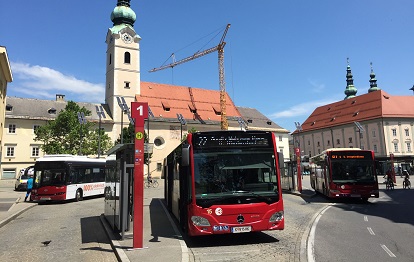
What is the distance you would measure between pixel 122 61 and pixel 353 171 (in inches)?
2010

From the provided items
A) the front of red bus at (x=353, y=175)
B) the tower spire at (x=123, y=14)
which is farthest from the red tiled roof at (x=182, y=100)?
the front of red bus at (x=353, y=175)

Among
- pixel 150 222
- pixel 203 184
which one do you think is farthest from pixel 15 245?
pixel 203 184

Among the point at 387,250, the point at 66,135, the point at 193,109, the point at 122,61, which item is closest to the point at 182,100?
the point at 193,109

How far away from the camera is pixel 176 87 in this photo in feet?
232

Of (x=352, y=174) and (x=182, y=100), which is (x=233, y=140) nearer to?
(x=352, y=174)

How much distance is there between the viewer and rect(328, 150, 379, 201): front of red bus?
17672mm

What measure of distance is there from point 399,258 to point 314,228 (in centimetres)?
384

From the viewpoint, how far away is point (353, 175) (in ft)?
59.1

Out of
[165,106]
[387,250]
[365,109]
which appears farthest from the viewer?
[365,109]

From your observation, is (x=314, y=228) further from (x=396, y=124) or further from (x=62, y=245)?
(x=396, y=124)

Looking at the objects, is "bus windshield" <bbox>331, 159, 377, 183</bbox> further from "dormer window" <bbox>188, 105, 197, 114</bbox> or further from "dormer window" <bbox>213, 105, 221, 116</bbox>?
"dormer window" <bbox>213, 105, 221, 116</bbox>

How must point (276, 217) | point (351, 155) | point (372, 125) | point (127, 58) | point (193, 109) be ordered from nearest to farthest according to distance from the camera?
point (276, 217) → point (351, 155) → point (127, 58) → point (193, 109) → point (372, 125)

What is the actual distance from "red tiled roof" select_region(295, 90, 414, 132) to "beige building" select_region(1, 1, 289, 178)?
1024 inches

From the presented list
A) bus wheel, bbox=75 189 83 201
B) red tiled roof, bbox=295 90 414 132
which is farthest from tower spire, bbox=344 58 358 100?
bus wheel, bbox=75 189 83 201
